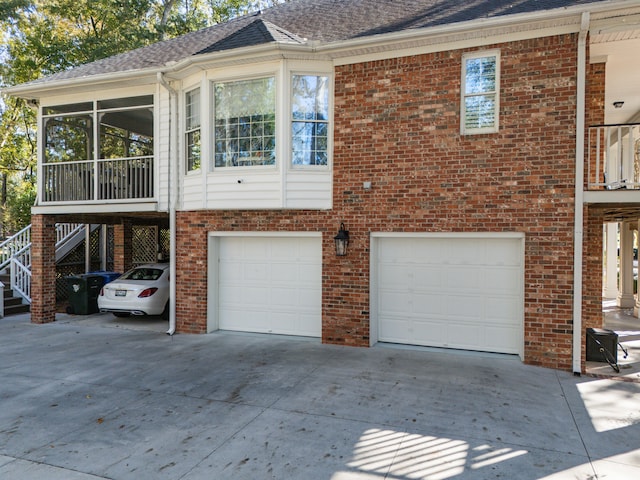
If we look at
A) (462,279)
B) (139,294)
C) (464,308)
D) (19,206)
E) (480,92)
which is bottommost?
(139,294)

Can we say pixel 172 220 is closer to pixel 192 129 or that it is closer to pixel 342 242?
pixel 192 129

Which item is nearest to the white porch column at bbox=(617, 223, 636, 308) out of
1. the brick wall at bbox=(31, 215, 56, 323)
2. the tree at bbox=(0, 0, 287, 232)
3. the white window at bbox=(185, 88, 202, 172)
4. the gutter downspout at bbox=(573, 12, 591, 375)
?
the gutter downspout at bbox=(573, 12, 591, 375)

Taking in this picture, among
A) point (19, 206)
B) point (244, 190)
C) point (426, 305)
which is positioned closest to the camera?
point (426, 305)

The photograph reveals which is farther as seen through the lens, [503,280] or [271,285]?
[271,285]

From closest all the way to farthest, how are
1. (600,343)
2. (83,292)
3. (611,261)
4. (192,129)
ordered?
(600,343)
(192,129)
(83,292)
(611,261)

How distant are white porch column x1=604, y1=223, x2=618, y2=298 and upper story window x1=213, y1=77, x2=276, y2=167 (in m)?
12.0

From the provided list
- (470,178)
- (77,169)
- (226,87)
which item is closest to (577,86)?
(470,178)

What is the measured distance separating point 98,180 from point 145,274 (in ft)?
7.74

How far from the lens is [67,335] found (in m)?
8.87

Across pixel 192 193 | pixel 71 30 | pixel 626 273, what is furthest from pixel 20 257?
pixel 626 273

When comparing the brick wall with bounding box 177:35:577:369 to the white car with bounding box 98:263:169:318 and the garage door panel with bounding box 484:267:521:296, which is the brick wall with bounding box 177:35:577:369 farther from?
the white car with bounding box 98:263:169:318

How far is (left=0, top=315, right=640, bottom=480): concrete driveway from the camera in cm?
386

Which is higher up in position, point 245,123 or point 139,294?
point 245,123

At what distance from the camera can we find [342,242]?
301 inches
